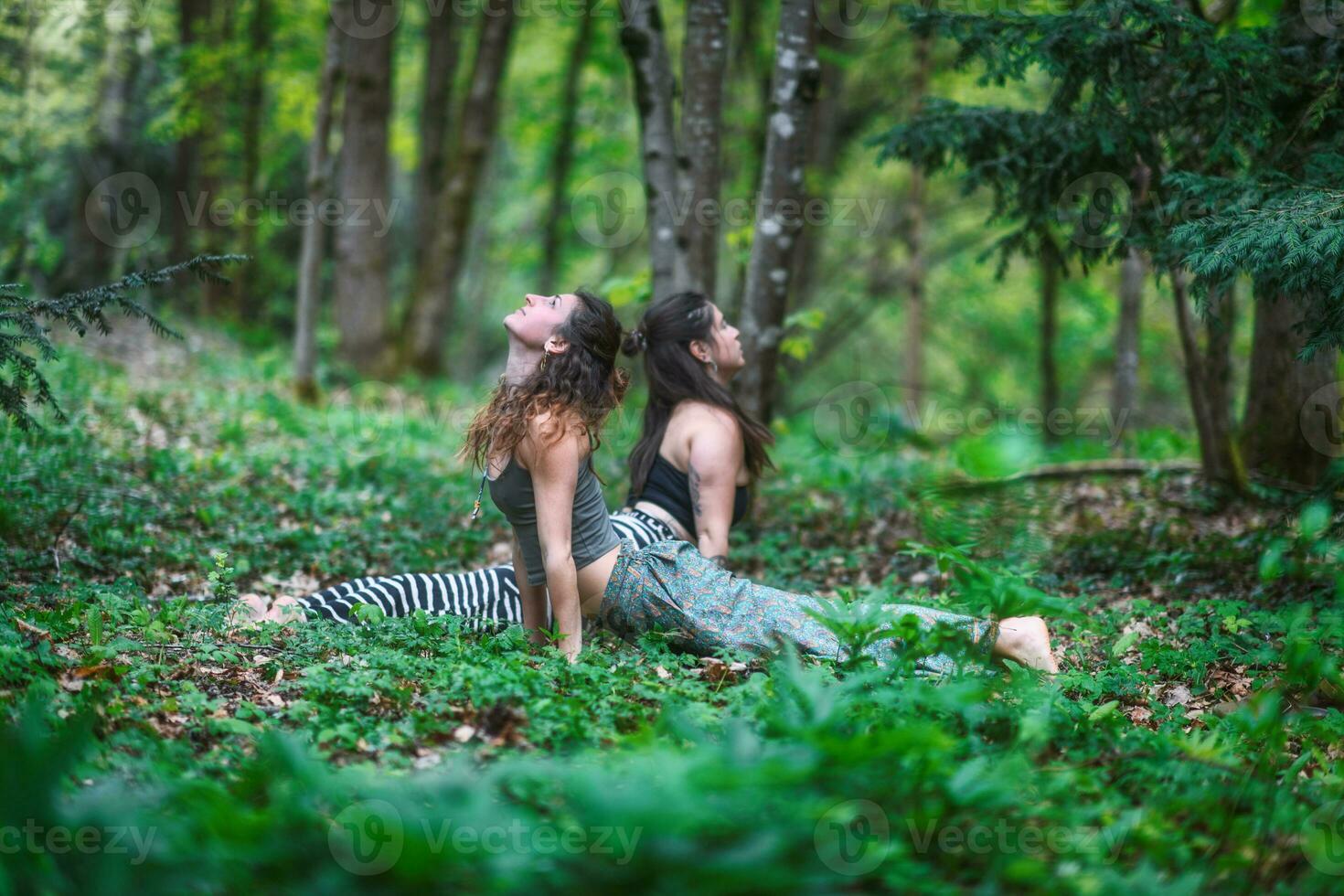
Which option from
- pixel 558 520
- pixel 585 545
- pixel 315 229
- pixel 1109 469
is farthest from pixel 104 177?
pixel 1109 469

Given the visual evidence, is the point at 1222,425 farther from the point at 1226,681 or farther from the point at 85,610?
the point at 85,610

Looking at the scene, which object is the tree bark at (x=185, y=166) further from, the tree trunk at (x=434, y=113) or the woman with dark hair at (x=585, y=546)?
the woman with dark hair at (x=585, y=546)

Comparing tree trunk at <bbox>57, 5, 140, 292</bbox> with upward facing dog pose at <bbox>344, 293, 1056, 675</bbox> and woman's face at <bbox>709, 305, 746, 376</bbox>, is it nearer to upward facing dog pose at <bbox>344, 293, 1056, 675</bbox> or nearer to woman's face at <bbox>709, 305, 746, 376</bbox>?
woman's face at <bbox>709, 305, 746, 376</bbox>

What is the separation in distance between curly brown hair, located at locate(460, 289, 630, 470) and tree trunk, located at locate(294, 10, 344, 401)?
20.9 feet

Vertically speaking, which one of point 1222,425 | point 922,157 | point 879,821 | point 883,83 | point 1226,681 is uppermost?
point 883,83

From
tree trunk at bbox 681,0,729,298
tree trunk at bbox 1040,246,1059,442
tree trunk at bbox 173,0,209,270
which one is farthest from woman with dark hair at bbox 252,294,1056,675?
tree trunk at bbox 173,0,209,270

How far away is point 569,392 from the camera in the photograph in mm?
4199

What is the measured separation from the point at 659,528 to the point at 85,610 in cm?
261

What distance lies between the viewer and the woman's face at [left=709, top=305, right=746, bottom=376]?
208 inches

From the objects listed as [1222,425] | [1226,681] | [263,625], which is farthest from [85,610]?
[1222,425]

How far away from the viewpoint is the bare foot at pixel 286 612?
4352 millimetres

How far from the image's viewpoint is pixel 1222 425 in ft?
20.5

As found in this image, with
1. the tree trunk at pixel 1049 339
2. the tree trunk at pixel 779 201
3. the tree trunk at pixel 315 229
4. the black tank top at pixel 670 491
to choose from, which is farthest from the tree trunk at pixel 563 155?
the black tank top at pixel 670 491

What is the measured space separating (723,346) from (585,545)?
5.02 ft
